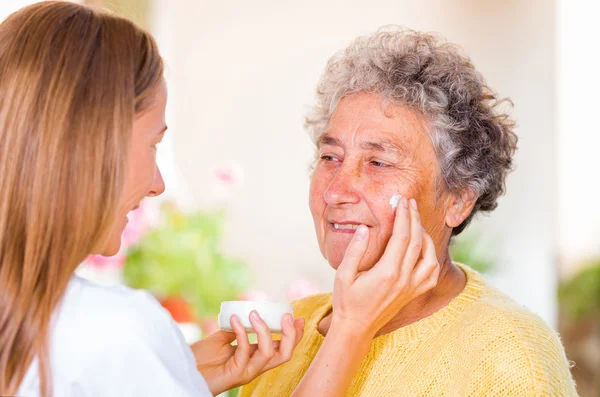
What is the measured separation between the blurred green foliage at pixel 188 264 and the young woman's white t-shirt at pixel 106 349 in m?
2.73

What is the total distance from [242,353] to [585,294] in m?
5.42

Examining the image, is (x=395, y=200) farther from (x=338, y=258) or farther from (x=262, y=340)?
(x=262, y=340)

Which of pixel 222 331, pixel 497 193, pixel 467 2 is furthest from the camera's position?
pixel 467 2

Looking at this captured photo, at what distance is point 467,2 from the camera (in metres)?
6.11

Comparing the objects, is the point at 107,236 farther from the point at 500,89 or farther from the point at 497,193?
the point at 500,89

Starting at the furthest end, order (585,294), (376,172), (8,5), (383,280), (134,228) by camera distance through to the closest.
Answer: (585,294), (134,228), (8,5), (376,172), (383,280)

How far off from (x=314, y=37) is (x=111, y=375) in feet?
15.9

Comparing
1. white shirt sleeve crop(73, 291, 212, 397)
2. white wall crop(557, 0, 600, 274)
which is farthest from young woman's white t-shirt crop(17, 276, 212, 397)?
white wall crop(557, 0, 600, 274)

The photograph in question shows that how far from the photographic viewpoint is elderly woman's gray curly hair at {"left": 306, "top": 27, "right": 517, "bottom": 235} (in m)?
1.86

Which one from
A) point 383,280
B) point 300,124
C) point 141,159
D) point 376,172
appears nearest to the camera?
point 141,159

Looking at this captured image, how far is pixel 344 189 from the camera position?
73.5 inches

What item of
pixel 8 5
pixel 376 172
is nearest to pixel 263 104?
pixel 8 5

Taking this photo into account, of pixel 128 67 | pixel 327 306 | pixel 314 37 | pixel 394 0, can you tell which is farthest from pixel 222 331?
pixel 394 0

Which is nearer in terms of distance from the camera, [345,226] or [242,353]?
[242,353]
